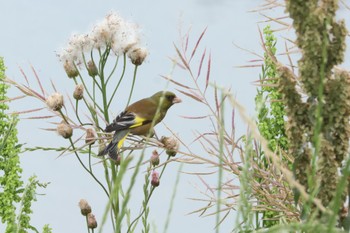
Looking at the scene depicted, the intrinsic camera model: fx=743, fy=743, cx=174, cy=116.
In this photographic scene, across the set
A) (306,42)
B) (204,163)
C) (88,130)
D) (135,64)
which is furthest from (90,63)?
(306,42)

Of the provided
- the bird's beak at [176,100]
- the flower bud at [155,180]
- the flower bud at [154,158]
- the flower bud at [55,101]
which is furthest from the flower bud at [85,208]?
the bird's beak at [176,100]

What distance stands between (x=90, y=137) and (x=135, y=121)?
0.63 m

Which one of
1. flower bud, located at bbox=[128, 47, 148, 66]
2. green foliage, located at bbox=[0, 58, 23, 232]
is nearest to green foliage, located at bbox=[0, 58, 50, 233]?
green foliage, located at bbox=[0, 58, 23, 232]

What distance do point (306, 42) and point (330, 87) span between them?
0.55 ft

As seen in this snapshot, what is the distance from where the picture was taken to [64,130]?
3842mm

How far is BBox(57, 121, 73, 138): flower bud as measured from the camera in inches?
151

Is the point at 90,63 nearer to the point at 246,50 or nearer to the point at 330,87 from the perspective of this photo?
the point at 246,50

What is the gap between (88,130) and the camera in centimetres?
382

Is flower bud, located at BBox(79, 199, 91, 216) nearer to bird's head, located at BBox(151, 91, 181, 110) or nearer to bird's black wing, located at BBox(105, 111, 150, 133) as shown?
bird's black wing, located at BBox(105, 111, 150, 133)

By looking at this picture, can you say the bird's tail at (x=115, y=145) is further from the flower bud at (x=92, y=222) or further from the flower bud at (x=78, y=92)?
the flower bud at (x=92, y=222)

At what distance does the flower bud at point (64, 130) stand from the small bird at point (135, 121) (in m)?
0.19

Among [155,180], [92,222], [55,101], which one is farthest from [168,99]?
[55,101]

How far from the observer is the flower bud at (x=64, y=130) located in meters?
3.84

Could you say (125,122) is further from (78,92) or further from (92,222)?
(92,222)
